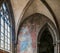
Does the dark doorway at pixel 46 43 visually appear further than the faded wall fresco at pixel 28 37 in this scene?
Yes

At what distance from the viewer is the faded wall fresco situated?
581 inches

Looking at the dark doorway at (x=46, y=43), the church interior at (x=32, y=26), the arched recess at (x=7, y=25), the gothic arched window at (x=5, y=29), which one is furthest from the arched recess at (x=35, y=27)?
the gothic arched window at (x=5, y=29)

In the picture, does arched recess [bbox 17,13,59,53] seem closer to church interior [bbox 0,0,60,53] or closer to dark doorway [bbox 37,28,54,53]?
church interior [bbox 0,0,60,53]

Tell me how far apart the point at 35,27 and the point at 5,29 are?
298 cm

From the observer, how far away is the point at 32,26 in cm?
1513

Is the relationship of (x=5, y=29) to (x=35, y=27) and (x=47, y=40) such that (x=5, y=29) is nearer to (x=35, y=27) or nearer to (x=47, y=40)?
(x=35, y=27)

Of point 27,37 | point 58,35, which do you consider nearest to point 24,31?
point 27,37

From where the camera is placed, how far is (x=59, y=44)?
1436 cm

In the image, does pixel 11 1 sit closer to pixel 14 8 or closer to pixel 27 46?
pixel 14 8

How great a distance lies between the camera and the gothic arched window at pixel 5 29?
1226cm

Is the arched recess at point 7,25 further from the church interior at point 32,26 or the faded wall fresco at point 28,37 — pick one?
the faded wall fresco at point 28,37

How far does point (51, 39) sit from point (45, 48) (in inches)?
34.7

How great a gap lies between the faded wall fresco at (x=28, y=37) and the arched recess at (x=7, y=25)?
0.76 metres

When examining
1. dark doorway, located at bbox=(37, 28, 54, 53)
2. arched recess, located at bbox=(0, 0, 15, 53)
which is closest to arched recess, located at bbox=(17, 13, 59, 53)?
dark doorway, located at bbox=(37, 28, 54, 53)
